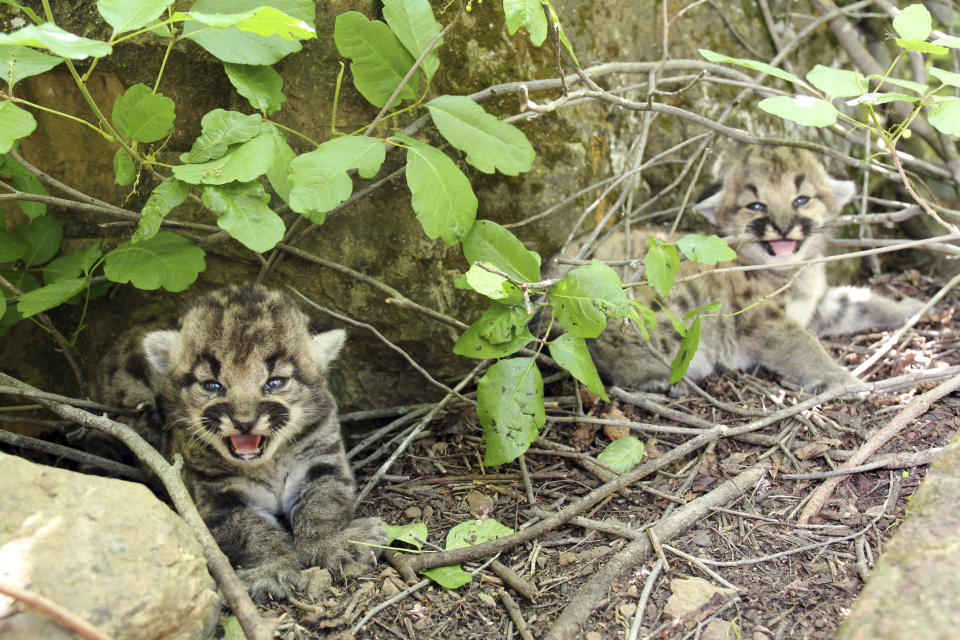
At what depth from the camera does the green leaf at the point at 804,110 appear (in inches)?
127

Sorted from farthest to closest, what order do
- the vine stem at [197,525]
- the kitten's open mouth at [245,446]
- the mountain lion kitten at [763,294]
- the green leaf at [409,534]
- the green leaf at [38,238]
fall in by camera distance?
the mountain lion kitten at [763,294] < the green leaf at [38,238] < the kitten's open mouth at [245,446] < the green leaf at [409,534] < the vine stem at [197,525]

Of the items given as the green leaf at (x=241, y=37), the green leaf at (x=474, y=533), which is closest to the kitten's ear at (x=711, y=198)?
the green leaf at (x=474, y=533)

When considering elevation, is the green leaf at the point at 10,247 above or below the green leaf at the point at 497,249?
below

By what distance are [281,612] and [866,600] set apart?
2.19 m

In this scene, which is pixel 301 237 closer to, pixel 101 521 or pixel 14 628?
pixel 101 521

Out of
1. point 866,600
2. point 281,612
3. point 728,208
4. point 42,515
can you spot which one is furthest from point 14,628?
point 728,208

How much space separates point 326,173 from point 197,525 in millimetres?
1504

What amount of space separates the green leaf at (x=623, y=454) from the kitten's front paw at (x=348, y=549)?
1.16 meters

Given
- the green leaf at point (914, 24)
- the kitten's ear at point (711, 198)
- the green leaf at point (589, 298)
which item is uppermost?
the green leaf at point (914, 24)

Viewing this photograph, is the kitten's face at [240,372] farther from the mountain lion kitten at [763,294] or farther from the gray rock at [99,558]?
the mountain lion kitten at [763,294]

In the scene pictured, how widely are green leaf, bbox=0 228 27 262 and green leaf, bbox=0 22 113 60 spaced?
205 centimetres

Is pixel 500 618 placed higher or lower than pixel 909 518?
lower

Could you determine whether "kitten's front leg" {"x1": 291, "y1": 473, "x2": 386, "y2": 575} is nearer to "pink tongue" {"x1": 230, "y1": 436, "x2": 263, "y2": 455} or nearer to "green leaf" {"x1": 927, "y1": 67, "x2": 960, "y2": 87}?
"pink tongue" {"x1": 230, "y1": 436, "x2": 263, "y2": 455}

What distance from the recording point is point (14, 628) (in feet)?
6.94
